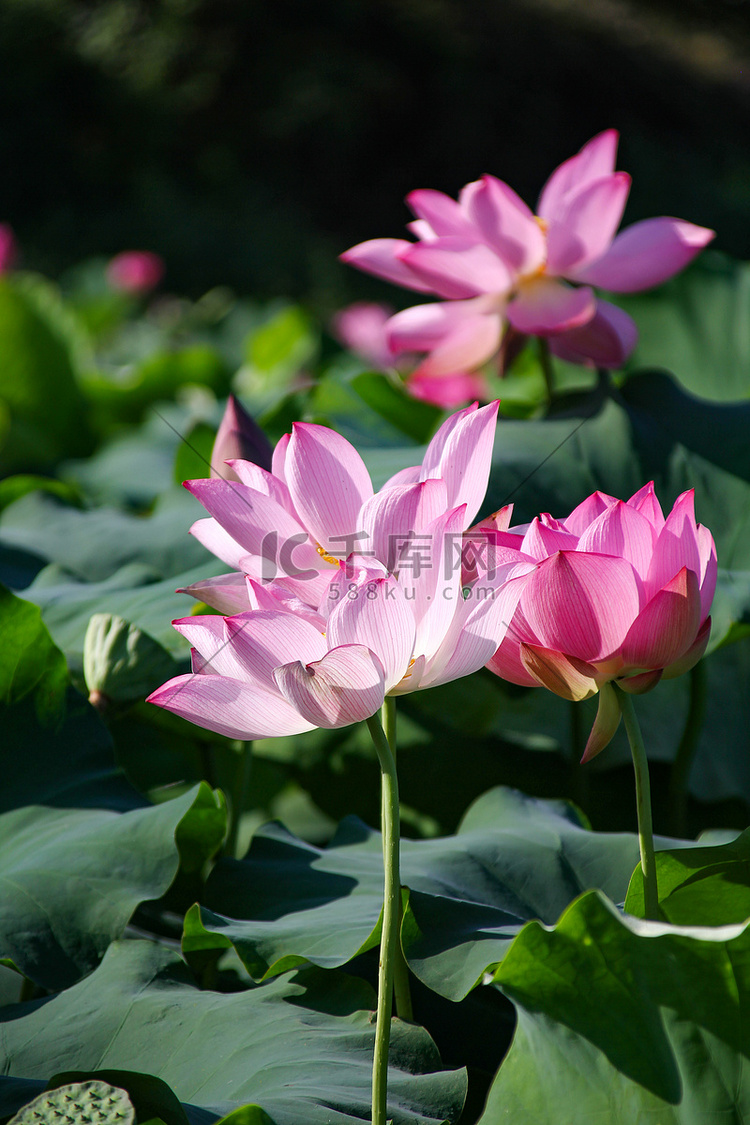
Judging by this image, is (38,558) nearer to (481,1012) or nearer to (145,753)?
(145,753)

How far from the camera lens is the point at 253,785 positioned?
3.05 ft

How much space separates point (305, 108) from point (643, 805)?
28.5ft

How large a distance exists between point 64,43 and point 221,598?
8.79 metres

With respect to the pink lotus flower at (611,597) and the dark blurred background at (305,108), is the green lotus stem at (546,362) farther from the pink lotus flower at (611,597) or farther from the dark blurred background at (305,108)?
the dark blurred background at (305,108)

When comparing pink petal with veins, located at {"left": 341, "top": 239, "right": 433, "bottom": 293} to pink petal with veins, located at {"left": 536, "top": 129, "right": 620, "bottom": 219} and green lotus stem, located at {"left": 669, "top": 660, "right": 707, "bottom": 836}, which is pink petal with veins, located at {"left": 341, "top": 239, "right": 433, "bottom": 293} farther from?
green lotus stem, located at {"left": 669, "top": 660, "right": 707, "bottom": 836}

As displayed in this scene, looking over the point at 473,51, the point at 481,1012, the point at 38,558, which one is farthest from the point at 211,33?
the point at 481,1012

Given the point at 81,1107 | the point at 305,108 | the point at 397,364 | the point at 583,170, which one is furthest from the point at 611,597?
the point at 305,108

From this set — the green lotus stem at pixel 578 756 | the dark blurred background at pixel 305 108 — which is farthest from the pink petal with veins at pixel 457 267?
the dark blurred background at pixel 305 108

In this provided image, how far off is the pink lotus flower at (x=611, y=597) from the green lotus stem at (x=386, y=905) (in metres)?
0.08

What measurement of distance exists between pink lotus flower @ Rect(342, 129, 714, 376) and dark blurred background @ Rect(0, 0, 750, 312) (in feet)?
20.5

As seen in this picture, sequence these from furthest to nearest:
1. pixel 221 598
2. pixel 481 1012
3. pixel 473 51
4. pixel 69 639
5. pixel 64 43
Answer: pixel 473 51 → pixel 64 43 → pixel 69 639 → pixel 481 1012 → pixel 221 598

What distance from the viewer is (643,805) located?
14.2 inches

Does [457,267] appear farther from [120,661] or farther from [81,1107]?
[81,1107]

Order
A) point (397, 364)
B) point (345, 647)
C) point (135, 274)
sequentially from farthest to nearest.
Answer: point (135, 274), point (397, 364), point (345, 647)
